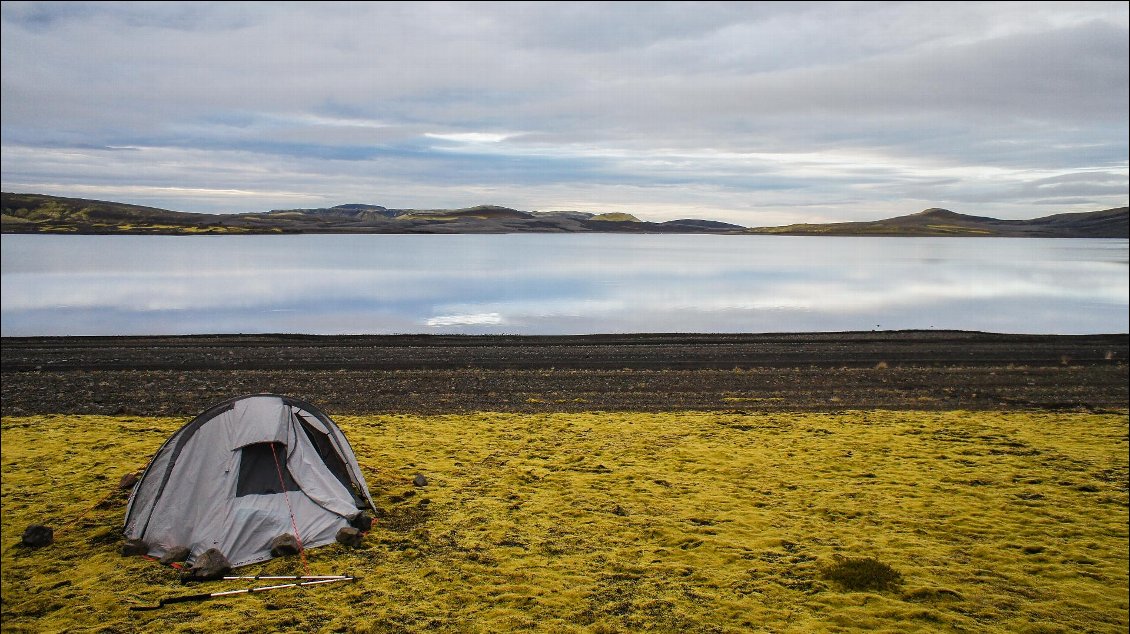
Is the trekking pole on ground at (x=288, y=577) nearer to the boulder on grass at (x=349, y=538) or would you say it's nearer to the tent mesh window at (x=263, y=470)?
the boulder on grass at (x=349, y=538)

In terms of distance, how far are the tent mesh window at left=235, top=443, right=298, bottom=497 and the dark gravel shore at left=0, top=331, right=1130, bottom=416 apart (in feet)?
22.9

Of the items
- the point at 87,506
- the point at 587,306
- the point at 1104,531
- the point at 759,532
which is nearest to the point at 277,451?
the point at 87,506

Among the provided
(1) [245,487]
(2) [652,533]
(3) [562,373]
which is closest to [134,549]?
(1) [245,487]

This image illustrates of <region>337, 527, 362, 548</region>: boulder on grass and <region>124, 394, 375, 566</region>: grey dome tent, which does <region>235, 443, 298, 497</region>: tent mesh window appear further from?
<region>337, 527, 362, 548</region>: boulder on grass

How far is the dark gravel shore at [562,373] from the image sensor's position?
59.5 feet

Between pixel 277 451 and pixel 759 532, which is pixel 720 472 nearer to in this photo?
pixel 759 532

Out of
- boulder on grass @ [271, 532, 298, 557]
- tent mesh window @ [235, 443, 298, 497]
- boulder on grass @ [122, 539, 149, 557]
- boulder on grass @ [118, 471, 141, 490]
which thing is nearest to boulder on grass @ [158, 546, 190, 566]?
boulder on grass @ [122, 539, 149, 557]

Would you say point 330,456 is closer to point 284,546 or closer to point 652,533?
point 284,546

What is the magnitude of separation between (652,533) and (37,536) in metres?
8.06

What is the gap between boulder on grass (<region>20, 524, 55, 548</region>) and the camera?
31.6ft

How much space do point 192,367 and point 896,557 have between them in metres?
19.6

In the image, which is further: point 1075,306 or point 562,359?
point 1075,306

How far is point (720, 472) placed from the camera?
13.1m

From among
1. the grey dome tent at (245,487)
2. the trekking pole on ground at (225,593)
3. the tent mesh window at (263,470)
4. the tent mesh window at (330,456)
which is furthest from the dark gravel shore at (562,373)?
the trekking pole on ground at (225,593)
